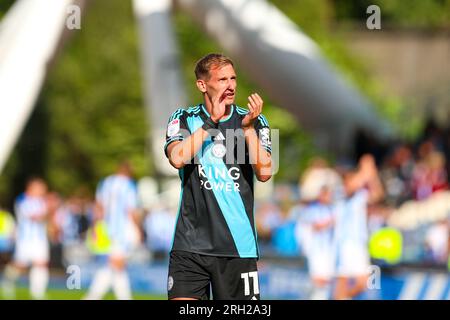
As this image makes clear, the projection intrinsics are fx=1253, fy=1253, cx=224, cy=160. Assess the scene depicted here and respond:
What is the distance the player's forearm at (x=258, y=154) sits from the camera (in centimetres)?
720

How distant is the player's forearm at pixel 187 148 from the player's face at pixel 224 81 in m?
0.25

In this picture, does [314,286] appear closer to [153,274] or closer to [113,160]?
[153,274]

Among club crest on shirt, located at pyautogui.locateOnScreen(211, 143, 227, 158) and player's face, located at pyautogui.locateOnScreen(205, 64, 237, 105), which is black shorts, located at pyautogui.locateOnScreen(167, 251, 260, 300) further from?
player's face, located at pyautogui.locateOnScreen(205, 64, 237, 105)

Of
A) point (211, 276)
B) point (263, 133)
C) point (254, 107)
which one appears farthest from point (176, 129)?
point (211, 276)

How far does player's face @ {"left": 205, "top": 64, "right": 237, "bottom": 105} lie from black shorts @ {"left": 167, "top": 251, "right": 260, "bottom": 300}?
0.96m

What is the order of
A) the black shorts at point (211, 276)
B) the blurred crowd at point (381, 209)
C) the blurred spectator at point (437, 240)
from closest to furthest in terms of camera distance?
the black shorts at point (211, 276) < the blurred spectator at point (437, 240) < the blurred crowd at point (381, 209)

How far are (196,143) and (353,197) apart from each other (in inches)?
403

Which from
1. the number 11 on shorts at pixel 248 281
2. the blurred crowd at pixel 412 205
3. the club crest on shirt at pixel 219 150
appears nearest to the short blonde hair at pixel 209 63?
the club crest on shirt at pixel 219 150

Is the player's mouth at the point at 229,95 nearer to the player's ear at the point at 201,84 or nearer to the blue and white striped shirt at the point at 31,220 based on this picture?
the player's ear at the point at 201,84

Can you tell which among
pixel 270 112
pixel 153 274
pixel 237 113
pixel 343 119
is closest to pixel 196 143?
pixel 237 113

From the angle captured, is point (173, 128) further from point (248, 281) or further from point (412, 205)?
point (412, 205)

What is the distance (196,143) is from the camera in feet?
23.8

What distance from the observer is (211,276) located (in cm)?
749

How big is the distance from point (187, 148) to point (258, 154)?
42cm
